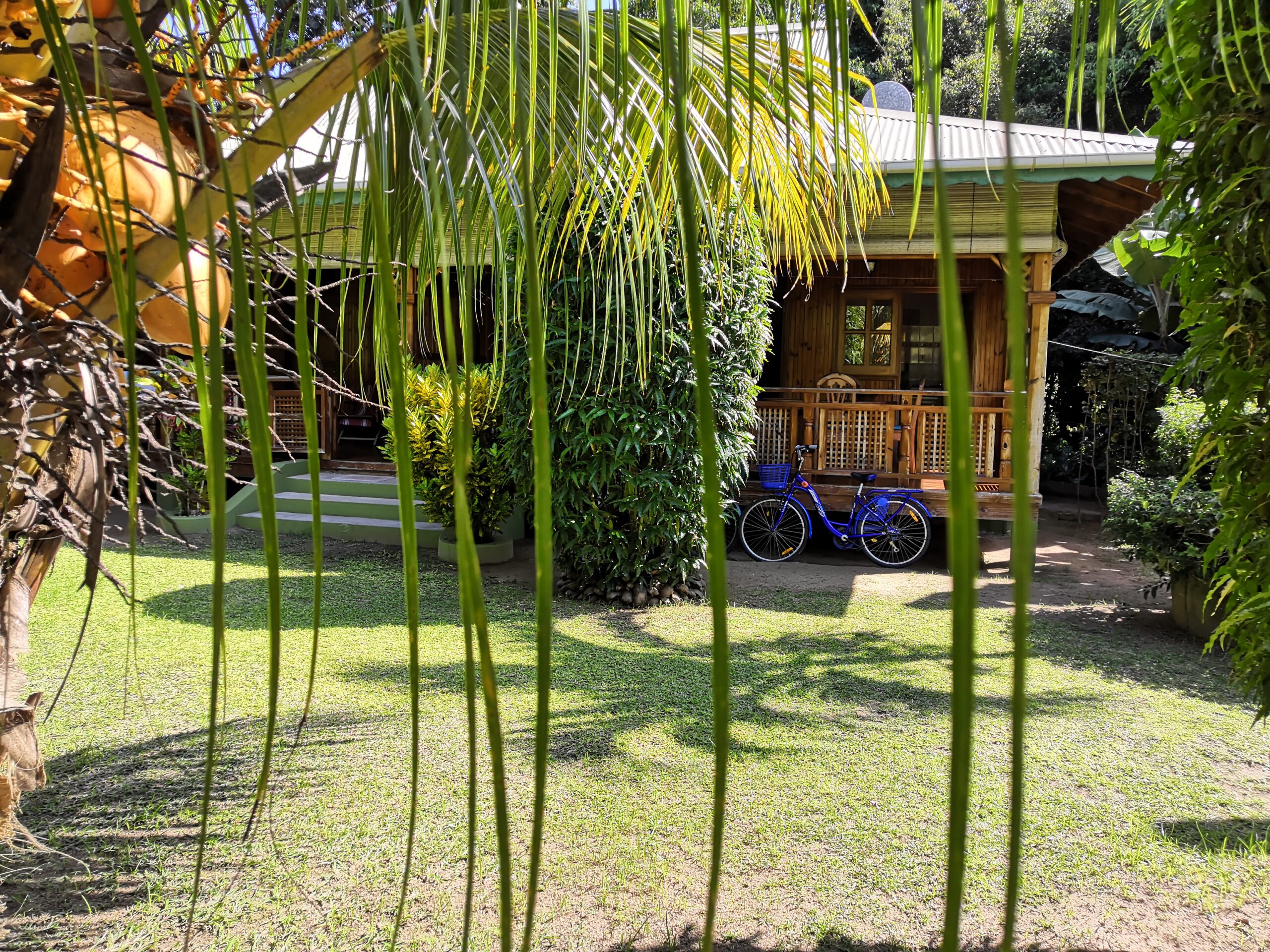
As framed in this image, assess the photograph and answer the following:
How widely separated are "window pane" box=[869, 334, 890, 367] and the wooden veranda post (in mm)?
2780

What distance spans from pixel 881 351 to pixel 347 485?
7.35m

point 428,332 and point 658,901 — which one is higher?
point 428,332

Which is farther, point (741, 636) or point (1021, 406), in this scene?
point (741, 636)

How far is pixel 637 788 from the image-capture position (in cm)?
375

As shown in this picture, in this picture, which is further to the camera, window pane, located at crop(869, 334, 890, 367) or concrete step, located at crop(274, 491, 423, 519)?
window pane, located at crop(869, 334, 890, 367)

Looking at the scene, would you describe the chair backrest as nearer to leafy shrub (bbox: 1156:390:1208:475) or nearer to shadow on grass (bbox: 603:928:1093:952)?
leafy shrub (bbox: 1156:390:1208:475)

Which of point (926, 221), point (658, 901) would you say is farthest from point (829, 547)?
point (658, 901)

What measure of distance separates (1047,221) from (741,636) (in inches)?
218

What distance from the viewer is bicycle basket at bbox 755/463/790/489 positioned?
910 cm

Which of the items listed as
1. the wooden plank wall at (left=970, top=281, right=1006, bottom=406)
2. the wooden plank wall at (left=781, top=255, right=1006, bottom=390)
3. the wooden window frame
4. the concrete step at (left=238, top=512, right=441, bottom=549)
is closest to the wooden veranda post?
the wooden plank wall at (left=781, top=255, right=1006, bottom=390)

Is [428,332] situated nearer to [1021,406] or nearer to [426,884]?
[426,884]

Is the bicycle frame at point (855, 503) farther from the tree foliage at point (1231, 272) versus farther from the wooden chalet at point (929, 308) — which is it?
the tree foliage at point (1231, 272)

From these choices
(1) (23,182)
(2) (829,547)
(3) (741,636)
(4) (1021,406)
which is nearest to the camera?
(4) (1021,406)

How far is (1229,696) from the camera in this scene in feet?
17.0
